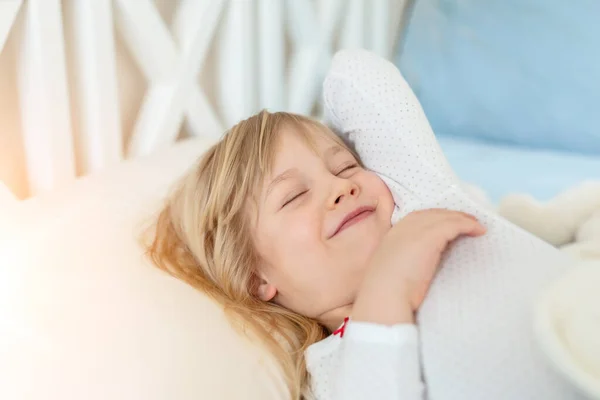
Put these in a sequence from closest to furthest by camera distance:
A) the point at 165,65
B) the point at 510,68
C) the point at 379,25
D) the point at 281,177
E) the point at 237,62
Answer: the point at 281,177
the point at 165,65
the point at 237,62
the point at 510,68
the point at 379,25

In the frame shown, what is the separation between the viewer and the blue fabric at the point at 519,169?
1056 mm

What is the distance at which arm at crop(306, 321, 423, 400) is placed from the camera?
2.01 feet

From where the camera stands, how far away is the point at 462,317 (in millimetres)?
648

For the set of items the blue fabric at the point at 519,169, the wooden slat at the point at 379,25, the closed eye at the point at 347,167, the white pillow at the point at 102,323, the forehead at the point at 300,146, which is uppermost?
the wooden slat at the point at 379,25

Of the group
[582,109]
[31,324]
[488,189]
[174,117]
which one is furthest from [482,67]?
[31,324]

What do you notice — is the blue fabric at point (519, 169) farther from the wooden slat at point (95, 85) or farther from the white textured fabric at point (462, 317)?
the wooden slat at point (95, 85)

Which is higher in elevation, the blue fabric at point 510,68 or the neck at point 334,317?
the blue fabric at point 510,68

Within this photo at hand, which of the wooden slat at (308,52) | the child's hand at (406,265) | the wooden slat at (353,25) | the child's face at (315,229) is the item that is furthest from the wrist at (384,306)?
the wooden slat at (353,25)

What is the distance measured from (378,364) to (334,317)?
0.19m

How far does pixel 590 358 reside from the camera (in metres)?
0.50

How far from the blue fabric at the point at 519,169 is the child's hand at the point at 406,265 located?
372 mm

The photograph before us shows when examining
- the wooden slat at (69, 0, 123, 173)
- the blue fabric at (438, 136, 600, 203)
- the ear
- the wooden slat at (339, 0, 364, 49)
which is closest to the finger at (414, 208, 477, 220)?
the ear

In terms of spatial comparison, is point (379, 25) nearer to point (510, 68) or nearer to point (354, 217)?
point (510, 68)

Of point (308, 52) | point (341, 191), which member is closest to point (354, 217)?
point (341, 191)
